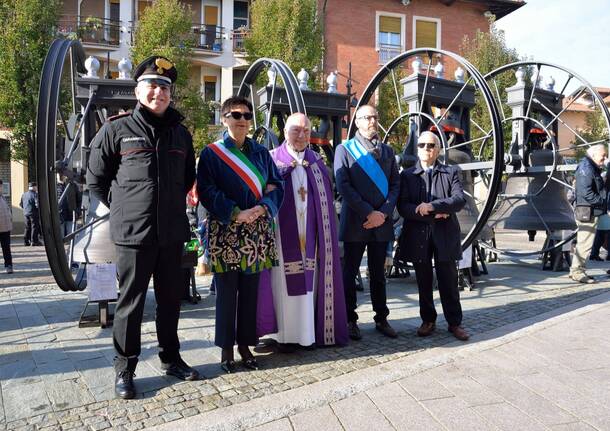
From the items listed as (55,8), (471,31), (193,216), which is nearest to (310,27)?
(55,8)

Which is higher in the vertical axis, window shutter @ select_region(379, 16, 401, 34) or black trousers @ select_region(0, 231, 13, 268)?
window shutter @ select_region(379, 16, 401, 34)

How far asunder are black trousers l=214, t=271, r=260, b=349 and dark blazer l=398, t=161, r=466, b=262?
4.64 feet

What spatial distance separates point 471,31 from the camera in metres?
24.7

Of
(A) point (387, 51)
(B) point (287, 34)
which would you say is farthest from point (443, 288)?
(A) point (387, 51)

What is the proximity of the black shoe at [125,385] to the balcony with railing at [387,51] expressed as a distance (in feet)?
72.6

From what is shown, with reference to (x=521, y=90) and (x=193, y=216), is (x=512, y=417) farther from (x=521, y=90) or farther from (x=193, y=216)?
(x=521, y=90)

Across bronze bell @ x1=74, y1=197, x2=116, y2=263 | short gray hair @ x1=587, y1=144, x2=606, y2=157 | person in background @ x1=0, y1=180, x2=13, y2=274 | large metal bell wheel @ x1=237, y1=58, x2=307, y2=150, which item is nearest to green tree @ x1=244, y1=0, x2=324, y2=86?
large metal bell wheel @ x1=237, y1=58, x2=307, y2=150

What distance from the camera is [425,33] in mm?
24156

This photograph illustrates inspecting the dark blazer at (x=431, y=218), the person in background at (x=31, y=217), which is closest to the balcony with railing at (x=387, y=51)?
the person in background at (x=31, y=217)

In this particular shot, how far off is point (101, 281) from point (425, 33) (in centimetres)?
2301

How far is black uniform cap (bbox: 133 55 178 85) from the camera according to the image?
303 centimetres

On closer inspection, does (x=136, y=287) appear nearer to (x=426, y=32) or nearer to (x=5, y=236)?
(x=5, y=236)

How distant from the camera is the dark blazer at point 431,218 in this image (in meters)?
4.09

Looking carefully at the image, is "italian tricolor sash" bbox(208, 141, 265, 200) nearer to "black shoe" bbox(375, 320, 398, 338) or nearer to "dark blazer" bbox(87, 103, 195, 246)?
"dark blazer" bbox(87, 103, 195, 246)
